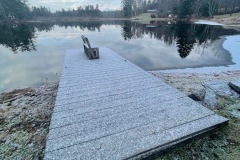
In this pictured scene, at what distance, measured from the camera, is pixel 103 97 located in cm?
447

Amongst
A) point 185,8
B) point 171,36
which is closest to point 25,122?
point 171,36

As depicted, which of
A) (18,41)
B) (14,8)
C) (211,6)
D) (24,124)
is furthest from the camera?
(14,8)

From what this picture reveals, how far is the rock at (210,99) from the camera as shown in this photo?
4.80 meters

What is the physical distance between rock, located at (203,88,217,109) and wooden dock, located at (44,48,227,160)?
3.90 ft

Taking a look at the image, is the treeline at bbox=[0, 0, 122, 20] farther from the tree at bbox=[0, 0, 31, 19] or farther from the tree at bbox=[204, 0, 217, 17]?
the tree at bbox=[204, 0, 217, 17]

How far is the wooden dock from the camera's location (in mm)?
2707

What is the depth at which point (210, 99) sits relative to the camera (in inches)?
200

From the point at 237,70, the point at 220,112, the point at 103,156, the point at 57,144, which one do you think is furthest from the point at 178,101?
the point at 237,70

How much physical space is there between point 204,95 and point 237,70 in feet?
20.8

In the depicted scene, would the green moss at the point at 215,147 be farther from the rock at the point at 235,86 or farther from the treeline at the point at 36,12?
the treeline at the point at 36,12

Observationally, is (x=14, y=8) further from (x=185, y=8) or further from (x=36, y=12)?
(x=185, y=8)

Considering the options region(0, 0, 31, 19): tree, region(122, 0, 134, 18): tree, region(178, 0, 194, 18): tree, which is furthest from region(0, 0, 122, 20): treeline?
region(178, 0, 194, 18): tree

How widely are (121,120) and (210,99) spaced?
3.37 metres

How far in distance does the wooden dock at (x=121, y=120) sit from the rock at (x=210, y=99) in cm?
119
